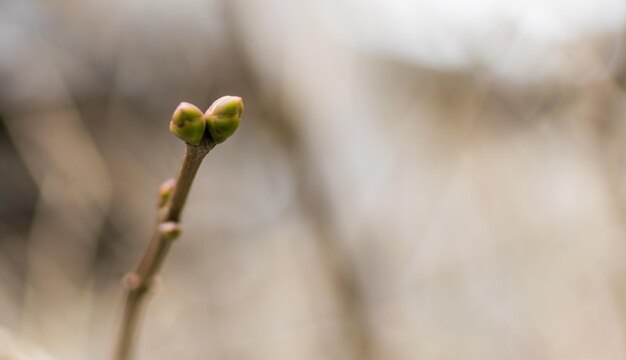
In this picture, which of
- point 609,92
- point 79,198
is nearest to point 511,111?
point 609,92

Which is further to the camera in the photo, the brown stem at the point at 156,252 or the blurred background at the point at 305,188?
the blurred background at the point at 305,188

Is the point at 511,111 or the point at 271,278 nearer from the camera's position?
the point at 511,111

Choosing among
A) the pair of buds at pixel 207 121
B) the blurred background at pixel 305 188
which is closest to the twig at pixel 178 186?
the pair of buds at pixel 207 121

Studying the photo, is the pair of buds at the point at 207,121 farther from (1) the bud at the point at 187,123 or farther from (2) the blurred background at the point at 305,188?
(2) the blurred background at the point at 305,188

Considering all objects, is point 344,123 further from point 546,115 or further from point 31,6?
point 31,6

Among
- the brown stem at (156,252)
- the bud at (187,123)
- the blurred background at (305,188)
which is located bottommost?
the blurred background at (305,188)

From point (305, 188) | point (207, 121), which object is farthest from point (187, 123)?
point (305, 188)

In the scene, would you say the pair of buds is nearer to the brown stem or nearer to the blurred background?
the brown stem

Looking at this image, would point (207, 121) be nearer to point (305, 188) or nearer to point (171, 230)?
point (171, 230)
